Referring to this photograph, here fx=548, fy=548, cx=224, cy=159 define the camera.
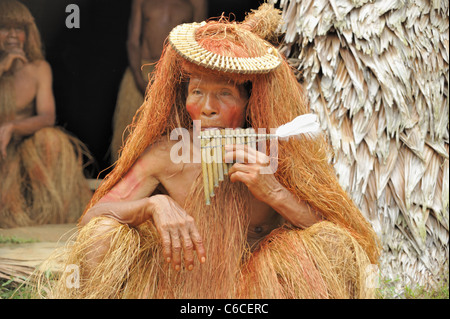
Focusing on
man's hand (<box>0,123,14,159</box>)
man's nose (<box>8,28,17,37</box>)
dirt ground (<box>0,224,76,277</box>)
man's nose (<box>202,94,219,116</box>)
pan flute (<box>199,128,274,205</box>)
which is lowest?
dirt ground (<box>0,224,76,277</box>)

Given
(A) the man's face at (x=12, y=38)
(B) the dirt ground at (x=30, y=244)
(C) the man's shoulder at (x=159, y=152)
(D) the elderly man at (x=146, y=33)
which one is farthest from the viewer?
(D) the elderly man at (x=146, y=33)

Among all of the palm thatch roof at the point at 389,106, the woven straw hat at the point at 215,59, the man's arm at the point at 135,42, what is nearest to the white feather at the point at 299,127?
the woven straw hat at the point at 215,59

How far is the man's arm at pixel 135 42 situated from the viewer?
3053 millimetres

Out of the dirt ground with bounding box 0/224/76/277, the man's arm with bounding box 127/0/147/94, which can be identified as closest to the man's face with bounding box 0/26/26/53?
the man's arm with bounding box 127/0/147/94

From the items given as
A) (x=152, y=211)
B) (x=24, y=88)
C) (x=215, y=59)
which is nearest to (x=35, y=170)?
(x=24, y=88)

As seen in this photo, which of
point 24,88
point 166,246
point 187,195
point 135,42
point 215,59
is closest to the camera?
point 166,246

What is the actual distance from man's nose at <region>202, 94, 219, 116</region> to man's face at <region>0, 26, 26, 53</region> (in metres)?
1.52

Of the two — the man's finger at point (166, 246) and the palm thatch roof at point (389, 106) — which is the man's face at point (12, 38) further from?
the man's finger at point (166, 246)

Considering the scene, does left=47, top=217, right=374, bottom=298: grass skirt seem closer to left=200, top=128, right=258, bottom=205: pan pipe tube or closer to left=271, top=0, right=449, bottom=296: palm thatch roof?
left=200, top=128, right=258, bottom=205: pan pipe tube

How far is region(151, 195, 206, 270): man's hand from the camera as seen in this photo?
4.87 ft

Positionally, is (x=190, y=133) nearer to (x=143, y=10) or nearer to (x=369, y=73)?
(x=369, y=73)

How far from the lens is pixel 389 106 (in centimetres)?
221

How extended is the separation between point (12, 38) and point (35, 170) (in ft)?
2.27

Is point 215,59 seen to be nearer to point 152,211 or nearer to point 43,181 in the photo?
point 152,211
